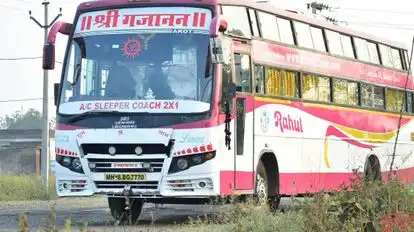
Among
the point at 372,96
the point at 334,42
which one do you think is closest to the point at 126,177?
the point at 334,42

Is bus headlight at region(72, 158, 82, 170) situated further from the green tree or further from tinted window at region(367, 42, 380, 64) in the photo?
the green tree

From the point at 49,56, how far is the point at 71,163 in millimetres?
1835

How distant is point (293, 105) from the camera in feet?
53.9

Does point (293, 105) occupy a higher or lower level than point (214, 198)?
higher

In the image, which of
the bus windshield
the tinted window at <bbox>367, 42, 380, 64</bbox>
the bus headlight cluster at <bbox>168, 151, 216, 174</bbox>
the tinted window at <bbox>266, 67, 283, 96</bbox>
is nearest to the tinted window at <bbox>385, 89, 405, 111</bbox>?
the tinted window at <bbox>367, 42, 380, 64</bbox>

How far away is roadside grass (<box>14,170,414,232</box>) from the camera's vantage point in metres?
9.12

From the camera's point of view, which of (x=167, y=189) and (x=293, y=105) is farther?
(x=293, y=105)

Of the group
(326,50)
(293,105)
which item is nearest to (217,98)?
(293,105)

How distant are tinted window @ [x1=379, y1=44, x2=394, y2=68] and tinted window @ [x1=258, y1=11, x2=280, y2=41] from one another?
6381mm

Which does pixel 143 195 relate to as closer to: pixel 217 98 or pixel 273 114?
pixel 217 98

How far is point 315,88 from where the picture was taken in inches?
693

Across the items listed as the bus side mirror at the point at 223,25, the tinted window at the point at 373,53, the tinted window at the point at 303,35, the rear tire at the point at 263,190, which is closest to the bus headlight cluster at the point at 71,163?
the bus side mirror at the point at 223,25

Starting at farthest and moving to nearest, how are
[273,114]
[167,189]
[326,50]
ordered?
[326,50] < [273,114] < [167,189]

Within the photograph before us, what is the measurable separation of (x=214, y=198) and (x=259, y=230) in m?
3.95
